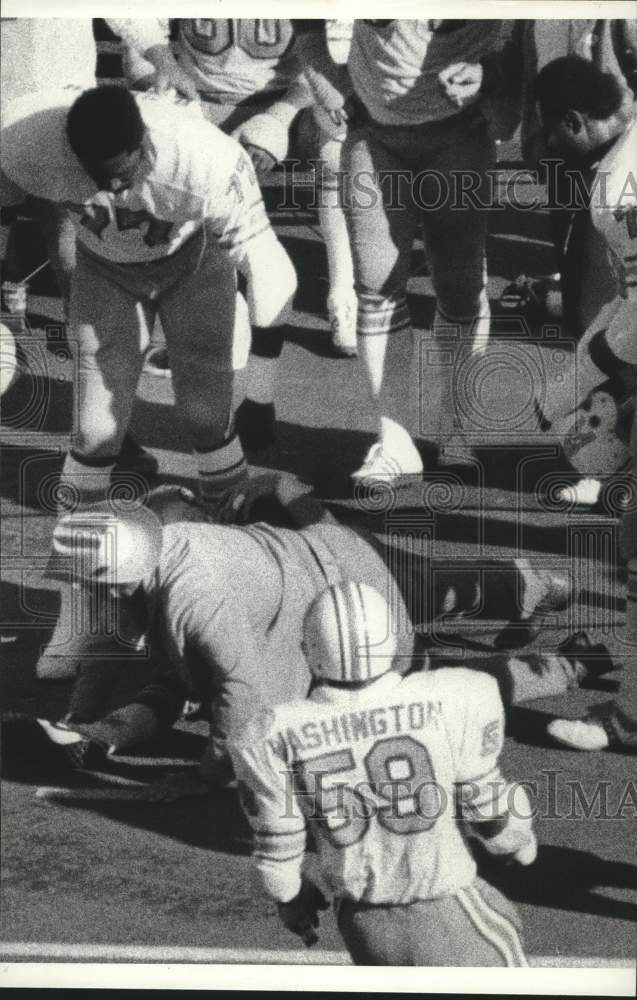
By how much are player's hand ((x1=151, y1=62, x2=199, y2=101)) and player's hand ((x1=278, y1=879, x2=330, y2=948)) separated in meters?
1.90

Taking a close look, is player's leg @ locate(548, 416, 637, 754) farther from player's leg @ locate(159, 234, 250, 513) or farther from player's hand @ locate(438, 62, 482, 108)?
player's hand @ locate(438, 62, 482, 108)

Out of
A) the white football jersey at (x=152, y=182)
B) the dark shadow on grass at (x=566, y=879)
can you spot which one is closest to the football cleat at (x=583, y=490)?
the dark shadow on grass at (x=566, y=879)

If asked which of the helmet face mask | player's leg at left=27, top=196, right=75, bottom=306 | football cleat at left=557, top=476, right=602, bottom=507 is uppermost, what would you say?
player's leg at left=27, top=196, right=75, bottom=306

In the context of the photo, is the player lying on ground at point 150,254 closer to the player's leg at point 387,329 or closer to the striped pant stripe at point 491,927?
the player's leg at point 387,329

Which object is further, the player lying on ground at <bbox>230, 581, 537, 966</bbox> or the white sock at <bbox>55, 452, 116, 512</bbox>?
the white sock at <bbox>55, 452, 116, 512</bbox>

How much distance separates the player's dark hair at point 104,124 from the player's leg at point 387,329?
588mm

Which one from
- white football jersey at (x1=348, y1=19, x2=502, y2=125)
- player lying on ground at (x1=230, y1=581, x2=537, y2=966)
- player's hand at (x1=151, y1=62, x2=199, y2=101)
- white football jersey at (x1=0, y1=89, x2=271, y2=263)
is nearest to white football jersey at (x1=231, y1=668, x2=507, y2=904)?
player lying on ground at (x1=230, y1=581, x2=537, y2=966)

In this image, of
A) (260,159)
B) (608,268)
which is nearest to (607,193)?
(608,268)

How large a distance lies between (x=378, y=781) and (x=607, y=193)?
59.3 inches

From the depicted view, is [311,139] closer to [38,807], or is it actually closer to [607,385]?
[607,385]

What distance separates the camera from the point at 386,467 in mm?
3820

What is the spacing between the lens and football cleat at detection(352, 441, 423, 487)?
3818mm

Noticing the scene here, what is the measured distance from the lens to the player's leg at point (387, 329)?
379cm

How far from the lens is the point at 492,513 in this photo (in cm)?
383
